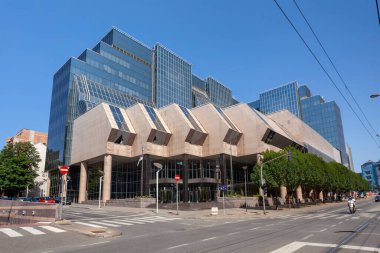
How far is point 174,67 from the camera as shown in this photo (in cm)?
10919

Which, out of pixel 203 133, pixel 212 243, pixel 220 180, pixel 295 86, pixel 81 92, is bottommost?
pixel 212 243

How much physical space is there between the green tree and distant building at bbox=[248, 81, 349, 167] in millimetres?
125910

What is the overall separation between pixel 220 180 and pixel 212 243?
1926 inches

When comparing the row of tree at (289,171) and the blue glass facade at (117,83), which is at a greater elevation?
the blue glass facade at (117,83)

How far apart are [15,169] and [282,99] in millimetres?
137707

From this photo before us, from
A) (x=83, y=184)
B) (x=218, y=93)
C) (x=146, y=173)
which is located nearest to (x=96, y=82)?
(x=83, y=184)

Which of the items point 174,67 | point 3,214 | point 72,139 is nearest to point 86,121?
point 72,139

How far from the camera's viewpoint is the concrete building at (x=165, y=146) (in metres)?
57.9

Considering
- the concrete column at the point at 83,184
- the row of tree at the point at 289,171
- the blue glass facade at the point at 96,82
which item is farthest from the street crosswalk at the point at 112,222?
the blue glass facade at the point at 96,82

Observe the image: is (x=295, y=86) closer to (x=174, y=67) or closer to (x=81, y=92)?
(x=174, y=67)

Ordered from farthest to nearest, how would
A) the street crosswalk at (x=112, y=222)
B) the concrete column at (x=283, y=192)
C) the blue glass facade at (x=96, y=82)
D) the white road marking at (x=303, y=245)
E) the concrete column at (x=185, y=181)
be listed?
the blue glass facade at (x=96, y=82), the concrete column at (x=283, y=192), the concrete column at (x=185, y=181), the street crosswalk at (x=112, y=222), the white road marking at (x=303, y=245)

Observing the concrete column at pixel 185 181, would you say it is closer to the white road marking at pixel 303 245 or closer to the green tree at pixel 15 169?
the green tree at pixel 15 169

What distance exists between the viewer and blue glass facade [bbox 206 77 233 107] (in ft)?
419

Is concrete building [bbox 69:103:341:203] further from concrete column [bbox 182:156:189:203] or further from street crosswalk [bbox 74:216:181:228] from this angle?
street crosswalk [bbox 74:216:181:228]
